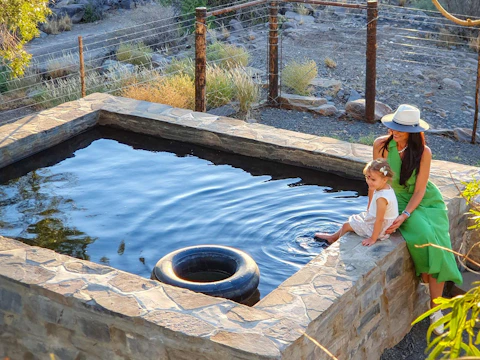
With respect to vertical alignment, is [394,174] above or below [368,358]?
above

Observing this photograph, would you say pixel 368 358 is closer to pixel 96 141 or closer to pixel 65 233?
pixel 65 233

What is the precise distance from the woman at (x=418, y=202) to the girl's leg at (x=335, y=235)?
32 cm

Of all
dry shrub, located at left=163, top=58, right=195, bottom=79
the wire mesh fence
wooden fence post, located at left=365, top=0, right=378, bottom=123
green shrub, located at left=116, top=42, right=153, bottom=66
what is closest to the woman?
wooden fence post, located at left=365, top=0, right=378, bottom=123

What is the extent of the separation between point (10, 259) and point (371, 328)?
249 cm

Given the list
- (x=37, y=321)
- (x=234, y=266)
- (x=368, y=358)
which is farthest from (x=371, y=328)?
(x=37, y=321)

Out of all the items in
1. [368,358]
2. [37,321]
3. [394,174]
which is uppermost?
[394,174]

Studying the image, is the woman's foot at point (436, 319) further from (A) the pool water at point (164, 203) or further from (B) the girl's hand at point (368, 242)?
(A) the pool water at point (164, 203)

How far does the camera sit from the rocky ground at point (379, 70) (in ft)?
31.1

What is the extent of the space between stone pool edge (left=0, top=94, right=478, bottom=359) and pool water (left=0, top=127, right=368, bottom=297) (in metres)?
0.74

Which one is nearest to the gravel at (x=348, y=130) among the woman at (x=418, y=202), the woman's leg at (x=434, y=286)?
the woman at (x=418, y=202)

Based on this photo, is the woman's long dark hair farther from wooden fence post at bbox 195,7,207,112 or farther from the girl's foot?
wooden fence post at bbox 195,7,207,112

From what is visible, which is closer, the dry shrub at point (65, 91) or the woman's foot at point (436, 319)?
the woman's foot at point (436, 319)

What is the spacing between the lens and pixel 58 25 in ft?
58.0

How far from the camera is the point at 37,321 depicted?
4.57m
